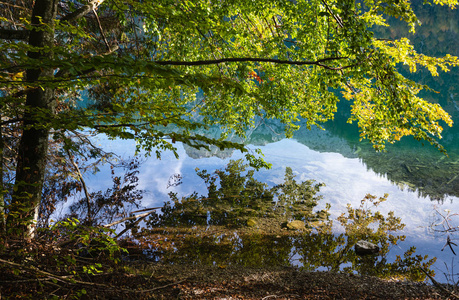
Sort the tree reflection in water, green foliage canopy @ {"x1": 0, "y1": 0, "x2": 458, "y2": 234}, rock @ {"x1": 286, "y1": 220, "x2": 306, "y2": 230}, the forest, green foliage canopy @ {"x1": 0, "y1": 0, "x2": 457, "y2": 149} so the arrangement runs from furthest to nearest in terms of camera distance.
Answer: rock @ {"x1": 286, "y1": 220, "x2": 306, "y2": 230} < the tree reflection in water < green foliage canopy @ {"x1": 0, "y1": 0, "x2": 457, "y2": 149} < the forest < green foliage canopy @ {"x1": 0, "y1": 0, "x2": 458, "y2": 234}

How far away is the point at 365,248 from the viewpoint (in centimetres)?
816

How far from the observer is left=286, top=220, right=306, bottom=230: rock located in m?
9.91

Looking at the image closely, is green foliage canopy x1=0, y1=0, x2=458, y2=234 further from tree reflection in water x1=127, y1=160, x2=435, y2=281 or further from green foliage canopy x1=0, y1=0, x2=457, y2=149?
tree reflection in water x1=127, y1=160, x2=435, y2=281

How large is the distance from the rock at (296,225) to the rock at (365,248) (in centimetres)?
213

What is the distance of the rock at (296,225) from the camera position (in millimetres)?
9906

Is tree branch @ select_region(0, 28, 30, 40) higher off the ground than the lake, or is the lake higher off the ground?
tree branch @ select_region(0, 28, 30, 40)

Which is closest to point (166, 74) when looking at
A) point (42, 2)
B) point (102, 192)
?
point (42, 2)

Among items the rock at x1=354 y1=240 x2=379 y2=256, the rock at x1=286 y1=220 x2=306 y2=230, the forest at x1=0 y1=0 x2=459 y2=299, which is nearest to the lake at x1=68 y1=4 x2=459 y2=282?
the rock at x1=354 y1=240 x2=379 y2=256

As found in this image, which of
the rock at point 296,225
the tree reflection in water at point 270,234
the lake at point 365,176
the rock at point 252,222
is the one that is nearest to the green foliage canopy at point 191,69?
the lake at point 365,176

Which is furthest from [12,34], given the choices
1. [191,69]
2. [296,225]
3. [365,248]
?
[365,248]

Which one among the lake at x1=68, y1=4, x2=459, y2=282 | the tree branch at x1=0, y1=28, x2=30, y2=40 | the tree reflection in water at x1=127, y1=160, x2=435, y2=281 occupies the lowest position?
the tree reflection in water at x1=127, y1=160, x2=435, y2=281

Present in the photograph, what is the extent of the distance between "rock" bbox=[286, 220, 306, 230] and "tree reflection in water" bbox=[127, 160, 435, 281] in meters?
0.04

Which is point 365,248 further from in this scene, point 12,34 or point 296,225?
point 12,34

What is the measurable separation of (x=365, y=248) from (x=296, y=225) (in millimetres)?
2634
